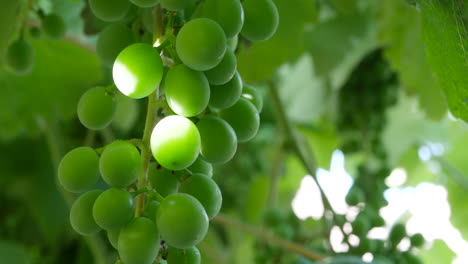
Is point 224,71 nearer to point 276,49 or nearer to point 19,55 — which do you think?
point 19,55

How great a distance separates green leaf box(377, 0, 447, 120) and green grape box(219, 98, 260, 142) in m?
0.62

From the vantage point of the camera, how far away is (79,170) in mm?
408

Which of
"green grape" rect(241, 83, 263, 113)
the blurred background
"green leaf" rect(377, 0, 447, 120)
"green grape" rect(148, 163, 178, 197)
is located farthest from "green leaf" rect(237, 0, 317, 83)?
"green grape" rect(148, 163, 178, 197)

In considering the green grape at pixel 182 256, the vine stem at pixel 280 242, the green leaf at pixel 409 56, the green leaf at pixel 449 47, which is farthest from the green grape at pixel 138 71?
the green leaf at pixel 409 56

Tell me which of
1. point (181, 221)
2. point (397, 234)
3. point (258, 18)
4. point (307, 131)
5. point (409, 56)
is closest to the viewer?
point (181, 221)

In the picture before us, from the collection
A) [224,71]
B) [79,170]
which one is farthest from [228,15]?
[79,170]

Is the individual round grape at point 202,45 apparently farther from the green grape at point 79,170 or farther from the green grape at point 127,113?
the green grape at point 127,113

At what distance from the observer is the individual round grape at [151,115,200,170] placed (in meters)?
0.38

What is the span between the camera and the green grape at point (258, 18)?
1.54 ft

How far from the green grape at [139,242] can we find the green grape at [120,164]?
29 mm

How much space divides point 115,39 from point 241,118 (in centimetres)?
13

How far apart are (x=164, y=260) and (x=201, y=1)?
21 centimetres

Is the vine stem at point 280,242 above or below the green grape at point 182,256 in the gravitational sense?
below

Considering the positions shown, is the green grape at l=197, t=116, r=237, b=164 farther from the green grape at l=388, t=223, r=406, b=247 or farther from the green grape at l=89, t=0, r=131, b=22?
the green grape at l=388, t=223, r=406, b=247
